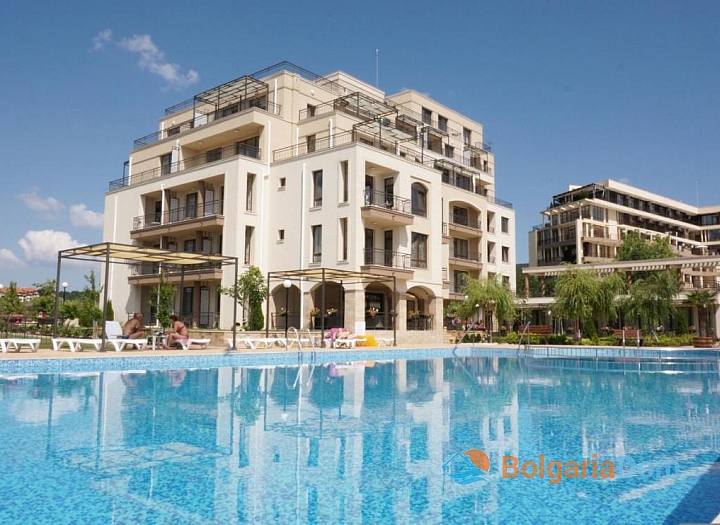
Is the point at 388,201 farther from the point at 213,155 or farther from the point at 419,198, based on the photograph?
the point at 213,155

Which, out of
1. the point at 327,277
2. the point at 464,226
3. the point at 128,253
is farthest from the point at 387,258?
the point at 128,253

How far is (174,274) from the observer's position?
2770cm

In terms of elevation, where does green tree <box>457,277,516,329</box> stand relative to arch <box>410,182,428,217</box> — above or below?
A: below

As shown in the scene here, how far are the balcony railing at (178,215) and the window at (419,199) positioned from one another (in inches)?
392

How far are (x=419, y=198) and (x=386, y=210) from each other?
4.19 meters

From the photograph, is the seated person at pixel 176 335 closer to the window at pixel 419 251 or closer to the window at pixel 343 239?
the window at pixel 343 239

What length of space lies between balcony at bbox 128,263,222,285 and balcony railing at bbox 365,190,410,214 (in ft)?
26.7

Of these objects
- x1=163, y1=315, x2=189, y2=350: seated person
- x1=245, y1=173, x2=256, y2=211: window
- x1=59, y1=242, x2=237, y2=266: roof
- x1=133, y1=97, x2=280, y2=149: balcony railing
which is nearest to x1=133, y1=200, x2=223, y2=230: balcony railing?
x1=245, y1=173, x2=256, y2=211: window

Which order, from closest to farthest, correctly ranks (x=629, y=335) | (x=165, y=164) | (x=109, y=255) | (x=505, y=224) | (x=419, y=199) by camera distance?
1. (x=109, y=255)
2. (x=629, y=335)
3. (x=419, y=199)
4. (x=165, y=164)
5. (x=505, y=224)

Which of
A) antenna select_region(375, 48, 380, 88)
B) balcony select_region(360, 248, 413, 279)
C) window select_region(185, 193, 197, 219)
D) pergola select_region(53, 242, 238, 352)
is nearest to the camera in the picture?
pergola select_region(53, 242, 238, 352)

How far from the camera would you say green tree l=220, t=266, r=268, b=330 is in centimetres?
2712

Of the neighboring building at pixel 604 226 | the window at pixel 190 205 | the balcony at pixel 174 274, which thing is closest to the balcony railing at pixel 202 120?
the window at pixel 190 205

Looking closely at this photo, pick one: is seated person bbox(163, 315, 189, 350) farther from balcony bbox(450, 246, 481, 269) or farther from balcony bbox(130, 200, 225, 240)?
balcony bbox(450, 246, 481, 269)

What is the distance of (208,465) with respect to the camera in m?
6.00
